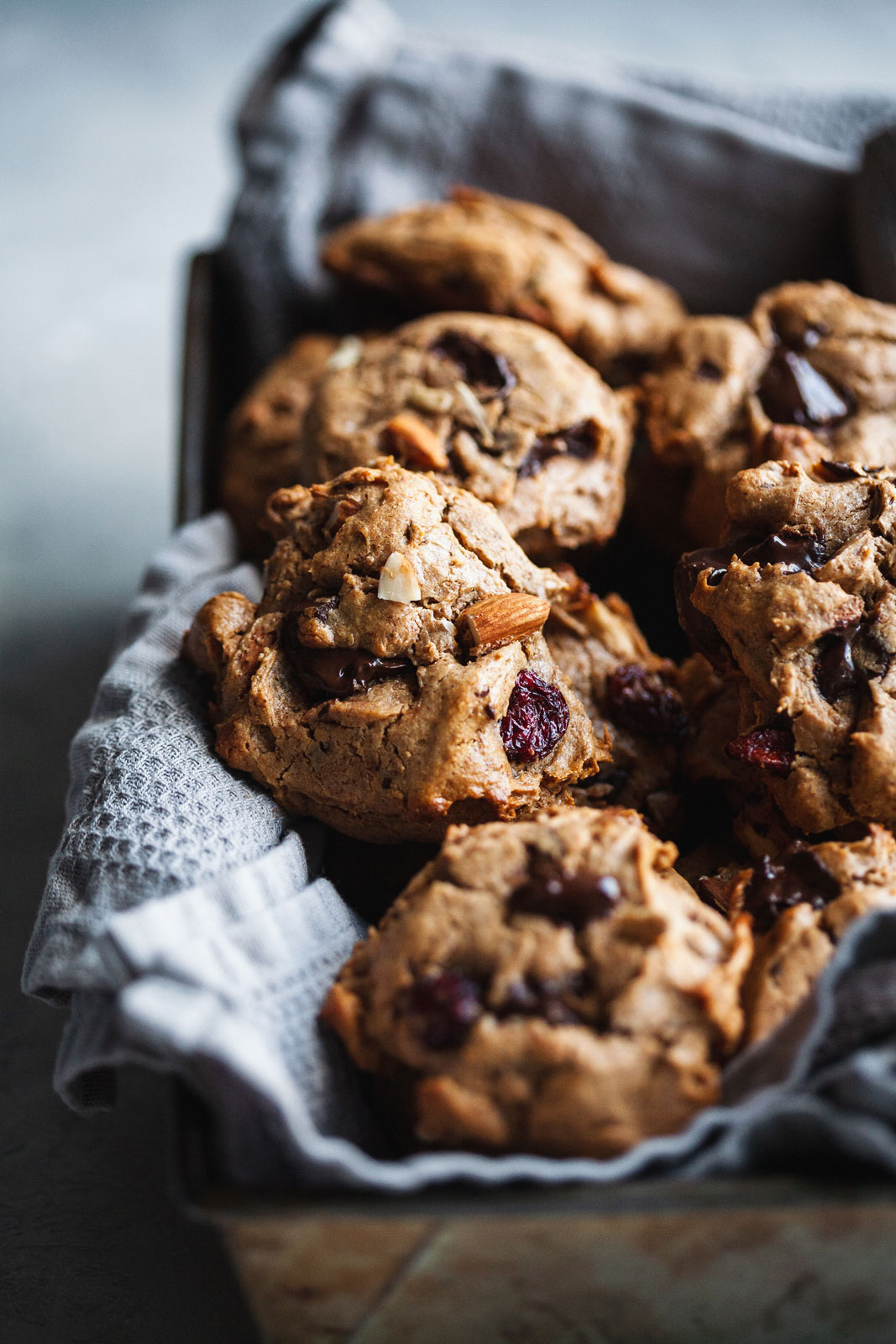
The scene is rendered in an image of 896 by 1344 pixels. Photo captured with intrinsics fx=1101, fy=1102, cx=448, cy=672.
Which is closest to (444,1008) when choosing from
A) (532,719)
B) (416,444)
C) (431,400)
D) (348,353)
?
(532,719)

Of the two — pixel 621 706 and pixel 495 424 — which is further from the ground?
pixel 495 424

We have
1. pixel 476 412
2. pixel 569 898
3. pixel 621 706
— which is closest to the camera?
pixel 569 898

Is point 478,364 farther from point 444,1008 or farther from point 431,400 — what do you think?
point 444,1008

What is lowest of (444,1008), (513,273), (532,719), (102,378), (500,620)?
(102,378)

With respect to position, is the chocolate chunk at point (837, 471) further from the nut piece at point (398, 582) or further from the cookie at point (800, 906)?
the nut piece at point (398, 582)

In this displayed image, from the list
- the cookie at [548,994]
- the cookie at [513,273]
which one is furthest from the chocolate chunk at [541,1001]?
the cookie at [513,273]

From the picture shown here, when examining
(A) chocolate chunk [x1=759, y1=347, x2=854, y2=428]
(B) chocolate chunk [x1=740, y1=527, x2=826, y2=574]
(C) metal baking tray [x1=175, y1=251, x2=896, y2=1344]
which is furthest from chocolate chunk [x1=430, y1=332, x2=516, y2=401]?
(C) metal baking tray [x1=175, y1=251, x2=896, y2=1344]
